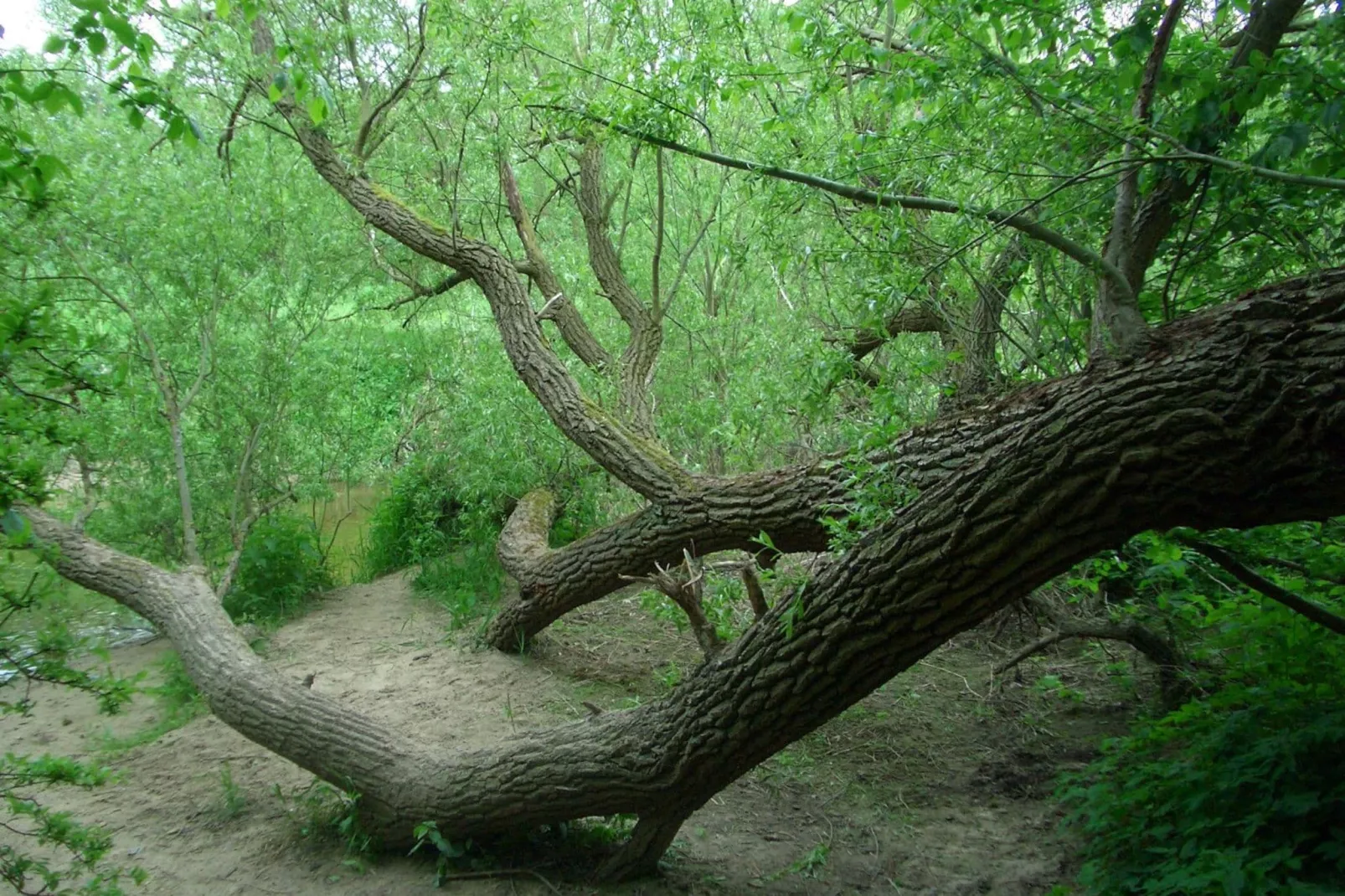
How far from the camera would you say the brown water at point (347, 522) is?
352 inches

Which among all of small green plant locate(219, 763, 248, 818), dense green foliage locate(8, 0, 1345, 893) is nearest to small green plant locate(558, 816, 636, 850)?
dense green foliage locate(8, 0, 1345, 893)

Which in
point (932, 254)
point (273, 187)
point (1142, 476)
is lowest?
point (1142, 476)

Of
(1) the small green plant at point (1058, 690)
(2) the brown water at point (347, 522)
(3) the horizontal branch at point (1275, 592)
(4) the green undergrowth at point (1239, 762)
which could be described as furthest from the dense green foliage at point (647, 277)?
(1) the small green plant at point (1058, 690)

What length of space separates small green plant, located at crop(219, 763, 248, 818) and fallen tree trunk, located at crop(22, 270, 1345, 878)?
0.26 metres

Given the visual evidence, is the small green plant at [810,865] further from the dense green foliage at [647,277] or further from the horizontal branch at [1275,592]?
the horizontal branch at [1275,592]

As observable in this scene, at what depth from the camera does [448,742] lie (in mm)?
5020

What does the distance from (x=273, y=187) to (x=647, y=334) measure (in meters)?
3.21

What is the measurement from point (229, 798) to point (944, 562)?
3.74 meters

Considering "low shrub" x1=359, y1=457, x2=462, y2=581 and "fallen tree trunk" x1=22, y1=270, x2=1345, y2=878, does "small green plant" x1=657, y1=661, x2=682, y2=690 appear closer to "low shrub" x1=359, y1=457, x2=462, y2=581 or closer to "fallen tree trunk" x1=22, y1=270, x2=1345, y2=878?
"fallen tree trunk" x1=22, y1=270, x2=1345, y2=878

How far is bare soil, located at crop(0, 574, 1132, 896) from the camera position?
12.1ft

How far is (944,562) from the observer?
2805mm

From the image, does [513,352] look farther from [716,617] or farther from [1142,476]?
[1142,476]

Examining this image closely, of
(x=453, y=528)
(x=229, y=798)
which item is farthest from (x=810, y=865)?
(x=453, y=528)

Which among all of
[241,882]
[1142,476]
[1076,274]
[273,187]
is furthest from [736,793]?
[273,187]
